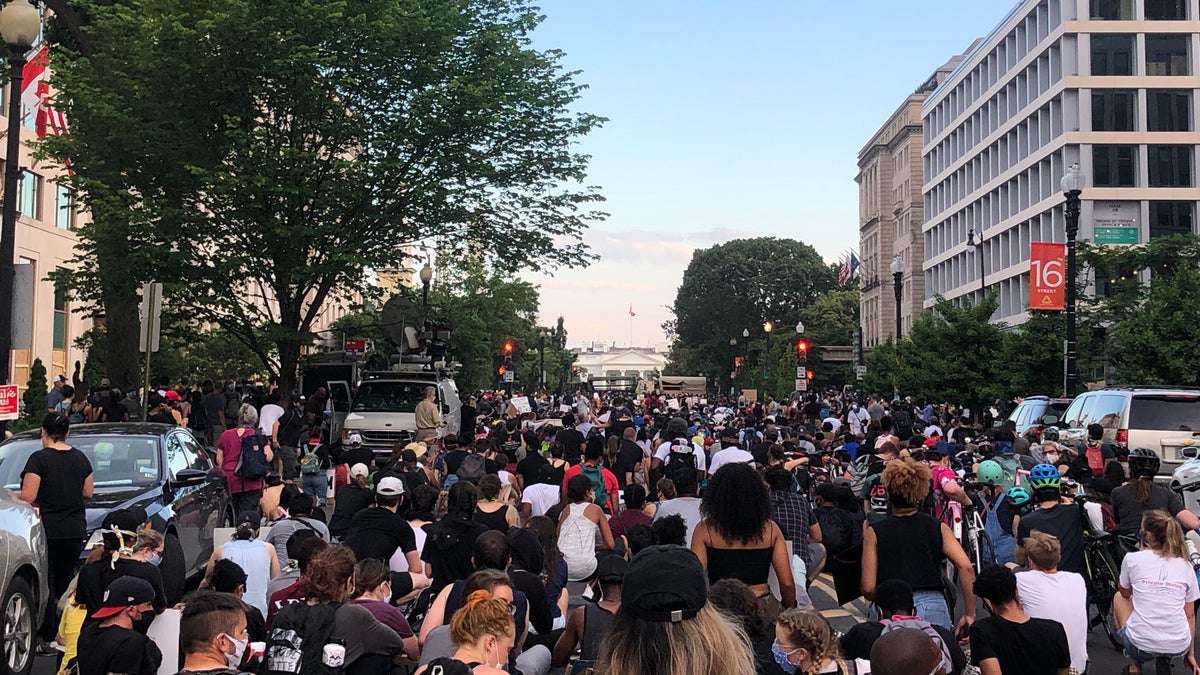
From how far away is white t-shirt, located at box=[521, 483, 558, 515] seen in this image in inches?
467

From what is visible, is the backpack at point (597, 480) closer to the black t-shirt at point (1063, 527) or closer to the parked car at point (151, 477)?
the parked car at point (151, 477)

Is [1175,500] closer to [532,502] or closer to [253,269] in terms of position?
[532,502]

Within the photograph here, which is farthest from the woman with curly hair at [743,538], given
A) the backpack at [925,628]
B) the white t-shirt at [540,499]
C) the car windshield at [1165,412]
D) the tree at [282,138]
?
the tree at [282,138]

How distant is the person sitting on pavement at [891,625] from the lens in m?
5.79

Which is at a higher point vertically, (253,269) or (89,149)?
(89,149)

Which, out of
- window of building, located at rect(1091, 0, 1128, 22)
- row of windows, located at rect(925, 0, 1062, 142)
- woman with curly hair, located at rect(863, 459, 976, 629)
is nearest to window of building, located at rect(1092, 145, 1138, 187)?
window of building, located at rect(1091, 0, 1128, 22)

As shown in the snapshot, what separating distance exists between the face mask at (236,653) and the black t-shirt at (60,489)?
4519mm

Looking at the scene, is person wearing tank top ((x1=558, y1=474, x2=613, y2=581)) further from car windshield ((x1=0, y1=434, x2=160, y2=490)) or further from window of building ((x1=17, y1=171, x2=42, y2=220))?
window of building ((x1=17, y1=171, x2=42, y2=220))

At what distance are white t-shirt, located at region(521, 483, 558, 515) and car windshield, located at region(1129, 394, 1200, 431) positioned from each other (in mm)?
11208

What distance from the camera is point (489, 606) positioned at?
491cm

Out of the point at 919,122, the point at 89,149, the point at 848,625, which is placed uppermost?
the point at 919,122

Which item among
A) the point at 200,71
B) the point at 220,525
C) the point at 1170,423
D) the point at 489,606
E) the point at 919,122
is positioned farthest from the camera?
the point at 919,122

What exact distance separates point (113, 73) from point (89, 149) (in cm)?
153

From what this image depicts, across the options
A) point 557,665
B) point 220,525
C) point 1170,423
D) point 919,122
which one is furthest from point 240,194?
point 919,122
